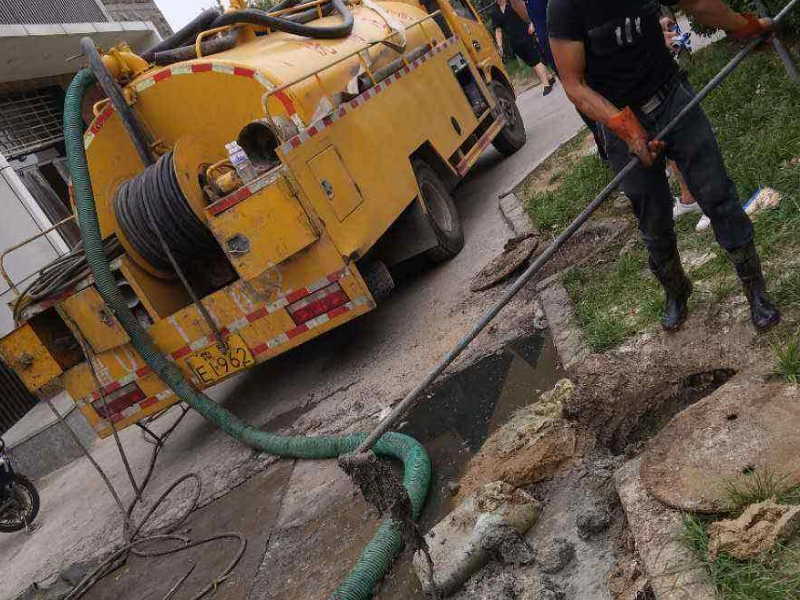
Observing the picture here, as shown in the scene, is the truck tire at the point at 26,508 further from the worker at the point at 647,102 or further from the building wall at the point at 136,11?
the building wall at the point at 136,11

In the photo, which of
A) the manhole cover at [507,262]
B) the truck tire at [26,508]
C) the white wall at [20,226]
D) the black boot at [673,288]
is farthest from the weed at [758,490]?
the white wall at [20,226]

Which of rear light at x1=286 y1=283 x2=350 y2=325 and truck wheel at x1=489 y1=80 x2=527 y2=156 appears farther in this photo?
truck wheel at x1=489 y1=80 x2=527 y2=156

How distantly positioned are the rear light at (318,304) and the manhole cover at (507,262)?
1.05 metres

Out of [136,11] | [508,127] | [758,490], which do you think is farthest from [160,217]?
[136,11]

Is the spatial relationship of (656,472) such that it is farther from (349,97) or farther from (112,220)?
(112,220)

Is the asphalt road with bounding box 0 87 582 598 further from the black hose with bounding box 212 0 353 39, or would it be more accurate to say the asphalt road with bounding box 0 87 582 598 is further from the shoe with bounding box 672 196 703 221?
the black hose with bounding box 212 0 353 39

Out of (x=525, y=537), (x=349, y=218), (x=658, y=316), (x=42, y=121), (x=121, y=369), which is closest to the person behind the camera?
(x=525, y=537)

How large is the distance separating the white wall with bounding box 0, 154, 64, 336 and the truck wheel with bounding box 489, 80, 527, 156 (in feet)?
20.0

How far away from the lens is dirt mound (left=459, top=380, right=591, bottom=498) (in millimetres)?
2773

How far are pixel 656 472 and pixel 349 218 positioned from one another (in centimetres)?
276

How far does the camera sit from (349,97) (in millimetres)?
4965

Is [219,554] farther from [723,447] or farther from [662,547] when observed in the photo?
[723,447]

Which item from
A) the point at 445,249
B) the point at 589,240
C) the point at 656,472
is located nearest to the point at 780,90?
the point at 589,240

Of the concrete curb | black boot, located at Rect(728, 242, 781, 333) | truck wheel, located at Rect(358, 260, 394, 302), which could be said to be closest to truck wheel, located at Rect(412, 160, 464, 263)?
truck wheel, located at Rect(358, 260, 394, 302)
